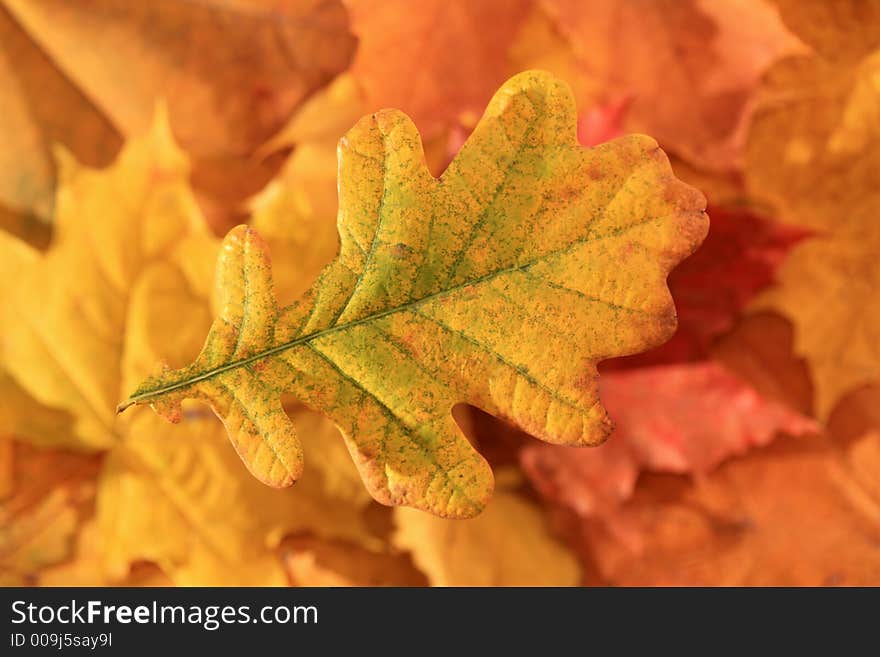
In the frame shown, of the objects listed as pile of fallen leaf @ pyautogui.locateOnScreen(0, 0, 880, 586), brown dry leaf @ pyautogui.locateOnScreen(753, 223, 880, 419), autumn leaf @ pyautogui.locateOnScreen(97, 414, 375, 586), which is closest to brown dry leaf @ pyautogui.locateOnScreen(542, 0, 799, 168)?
pile of fallen leaf @ pyautogui.locateOnScreen(0, 0, 880, 586)

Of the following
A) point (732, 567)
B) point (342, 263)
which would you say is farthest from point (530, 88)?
point (732, 567)

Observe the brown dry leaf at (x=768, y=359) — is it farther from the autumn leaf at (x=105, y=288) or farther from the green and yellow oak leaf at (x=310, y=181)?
the autumn leaf at (x=105, y=288)

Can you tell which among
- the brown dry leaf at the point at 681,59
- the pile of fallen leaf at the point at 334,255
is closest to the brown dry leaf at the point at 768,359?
the pile of fallen leaf at the point at 334,255

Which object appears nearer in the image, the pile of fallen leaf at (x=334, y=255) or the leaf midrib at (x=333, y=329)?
the leaf midrib at (x=333, y=329)

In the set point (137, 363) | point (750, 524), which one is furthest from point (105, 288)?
point (750, 524)

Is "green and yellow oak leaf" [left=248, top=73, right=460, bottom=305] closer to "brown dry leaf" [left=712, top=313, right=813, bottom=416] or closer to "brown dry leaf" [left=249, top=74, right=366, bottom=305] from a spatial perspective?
"brown dry leaf" [left=249, top=74, right=366, bottom=305]

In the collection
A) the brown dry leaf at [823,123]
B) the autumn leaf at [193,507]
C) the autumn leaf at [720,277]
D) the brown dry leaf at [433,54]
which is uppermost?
the brown dry leaf at [433,54]

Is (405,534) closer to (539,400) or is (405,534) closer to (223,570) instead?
(223,570)
